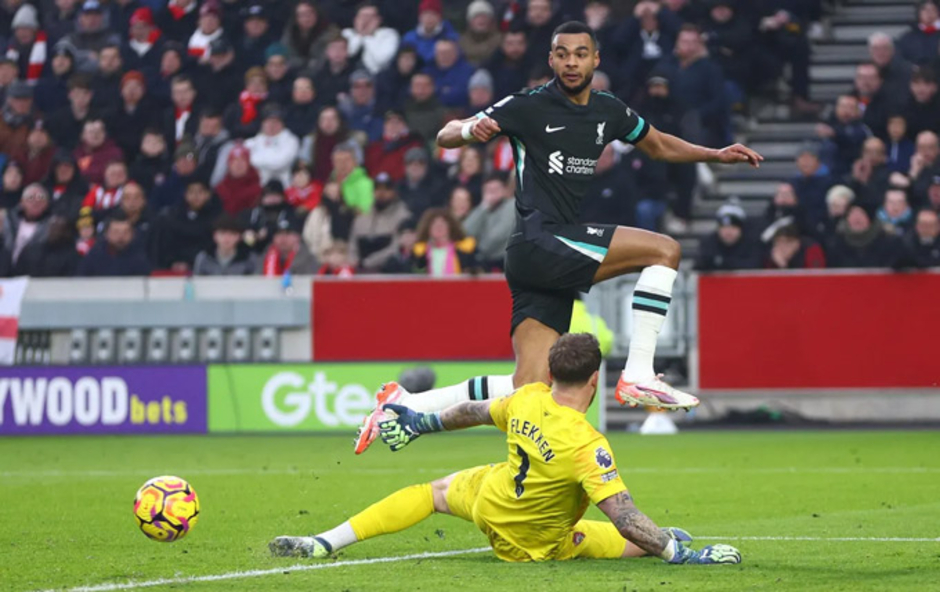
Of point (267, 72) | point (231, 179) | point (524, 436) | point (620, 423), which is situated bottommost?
point (620, 423)

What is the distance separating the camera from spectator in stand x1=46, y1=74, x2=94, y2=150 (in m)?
22.8

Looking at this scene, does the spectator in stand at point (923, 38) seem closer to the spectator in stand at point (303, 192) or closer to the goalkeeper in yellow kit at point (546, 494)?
the spectator in stand at point (303, 192)

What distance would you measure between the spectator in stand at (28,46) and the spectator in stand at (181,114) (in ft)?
8.20

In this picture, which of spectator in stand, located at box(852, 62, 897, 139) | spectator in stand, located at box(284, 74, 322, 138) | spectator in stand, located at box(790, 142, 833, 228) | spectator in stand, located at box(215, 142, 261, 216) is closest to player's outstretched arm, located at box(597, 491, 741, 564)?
spectator in stand, located at box(790, 142, 833, 228)

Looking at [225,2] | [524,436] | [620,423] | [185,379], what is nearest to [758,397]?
[620,423]

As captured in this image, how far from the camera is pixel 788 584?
7094mm

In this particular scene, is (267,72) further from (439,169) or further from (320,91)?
(439,169)

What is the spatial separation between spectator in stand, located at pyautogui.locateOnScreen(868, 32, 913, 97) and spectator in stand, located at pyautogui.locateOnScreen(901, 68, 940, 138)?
0.21 m

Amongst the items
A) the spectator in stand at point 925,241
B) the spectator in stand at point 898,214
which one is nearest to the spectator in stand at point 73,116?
the spectator in stand at point 898,214

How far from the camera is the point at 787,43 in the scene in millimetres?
21062

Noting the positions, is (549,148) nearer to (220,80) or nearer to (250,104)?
(250,104)

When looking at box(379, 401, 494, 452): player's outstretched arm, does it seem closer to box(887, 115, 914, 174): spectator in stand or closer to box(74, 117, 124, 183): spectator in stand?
box(887, 115, 914, 174): spectator in stand

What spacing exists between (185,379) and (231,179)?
341 cm

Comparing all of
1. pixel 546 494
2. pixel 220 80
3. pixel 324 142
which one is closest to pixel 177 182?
pixel 220 80
